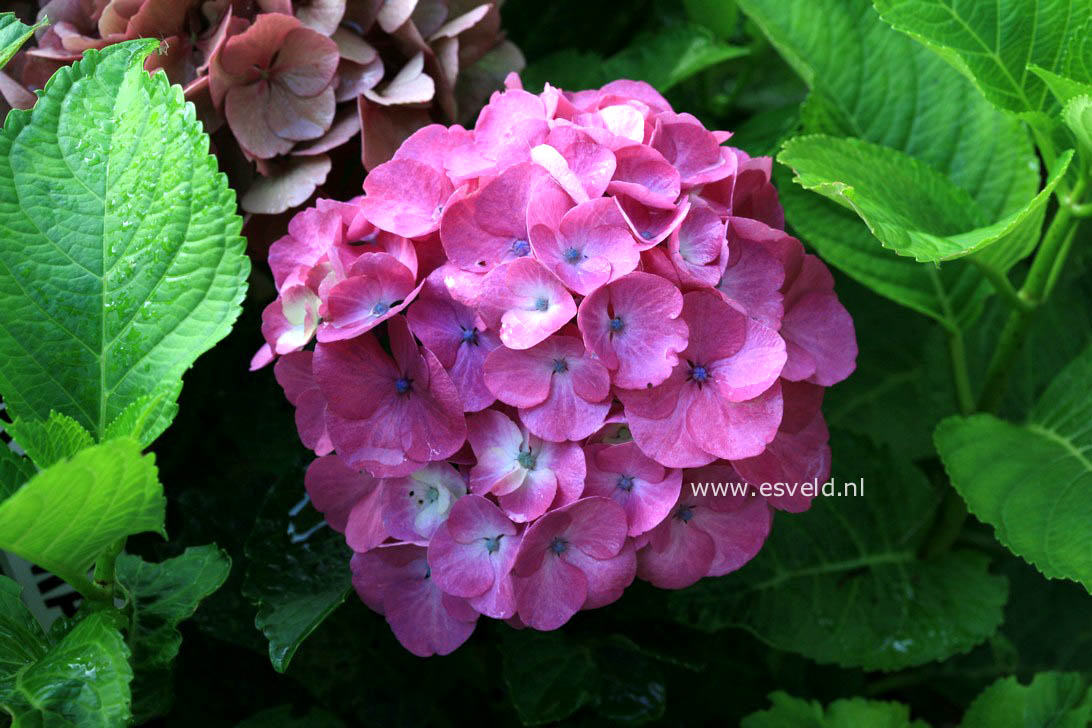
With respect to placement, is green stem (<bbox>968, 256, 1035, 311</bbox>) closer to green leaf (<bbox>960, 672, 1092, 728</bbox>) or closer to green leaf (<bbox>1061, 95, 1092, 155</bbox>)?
green leaf (<bbox>1061, 95, 1092, 155</bbox>)

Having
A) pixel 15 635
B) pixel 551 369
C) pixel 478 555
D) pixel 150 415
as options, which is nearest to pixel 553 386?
pixel 551 369

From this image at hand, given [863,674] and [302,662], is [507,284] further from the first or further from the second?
[863,674]

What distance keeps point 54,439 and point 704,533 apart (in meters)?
0.37

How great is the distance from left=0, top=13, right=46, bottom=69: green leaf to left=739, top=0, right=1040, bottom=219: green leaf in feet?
1.73

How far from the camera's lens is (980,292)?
33.4 inches

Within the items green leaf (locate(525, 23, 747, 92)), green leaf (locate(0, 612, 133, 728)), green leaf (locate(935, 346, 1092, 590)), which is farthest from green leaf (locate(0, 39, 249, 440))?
green leaf (locate(935, 346, 1092, 590))

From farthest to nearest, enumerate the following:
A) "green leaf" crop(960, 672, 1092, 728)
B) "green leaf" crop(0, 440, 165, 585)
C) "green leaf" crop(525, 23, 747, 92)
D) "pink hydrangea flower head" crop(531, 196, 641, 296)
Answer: "green leaf" crop(525, 23, 747, 92) → "green leaf" crop(960, 672, 1092, 728) → "pink hydrangea flower head" crop(531, 196, 641, 296) → "green leaf" crop(0, 440, 165, 585)

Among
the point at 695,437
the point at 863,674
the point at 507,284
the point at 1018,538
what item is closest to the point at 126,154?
the point at 507,284

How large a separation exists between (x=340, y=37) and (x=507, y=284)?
0.31 m

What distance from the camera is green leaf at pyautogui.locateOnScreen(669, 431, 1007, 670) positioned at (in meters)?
0.81

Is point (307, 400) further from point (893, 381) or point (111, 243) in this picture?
point (893, 381)

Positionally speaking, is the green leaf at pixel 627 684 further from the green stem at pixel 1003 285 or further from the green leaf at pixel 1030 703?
the green stem at pixel 1003 285

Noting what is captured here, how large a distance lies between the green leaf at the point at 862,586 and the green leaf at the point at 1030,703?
0.15ft

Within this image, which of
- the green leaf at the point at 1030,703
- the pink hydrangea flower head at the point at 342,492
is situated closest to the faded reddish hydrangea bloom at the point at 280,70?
the pink hydrangea flower head at the point at 342,492
